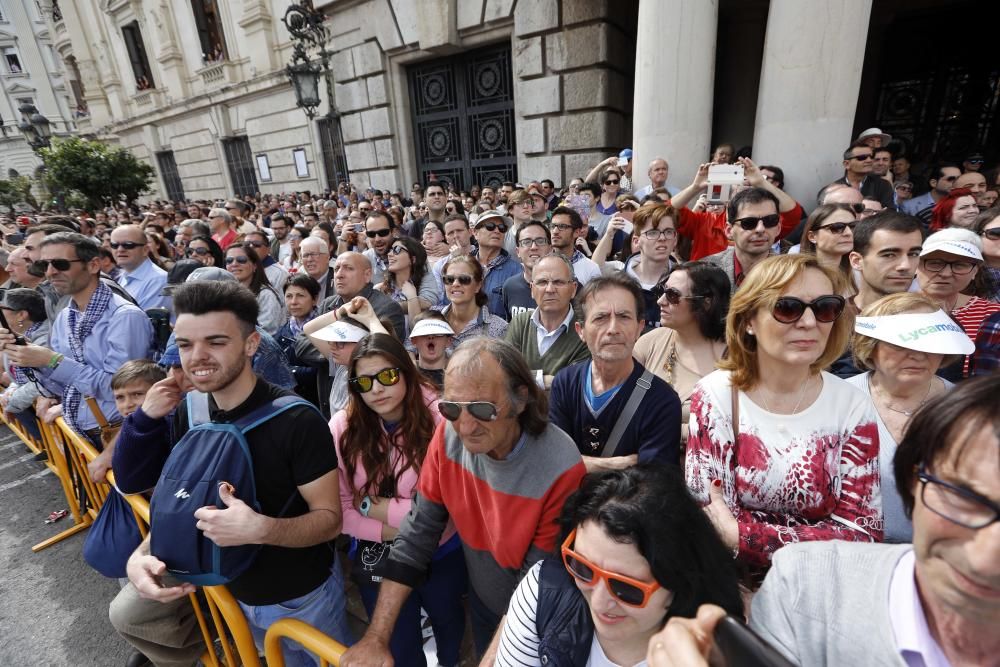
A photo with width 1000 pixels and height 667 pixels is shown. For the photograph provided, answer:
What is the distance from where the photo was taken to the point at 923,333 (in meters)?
1.79

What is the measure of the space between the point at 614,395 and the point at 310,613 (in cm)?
170

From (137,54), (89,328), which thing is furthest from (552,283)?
(137,54)

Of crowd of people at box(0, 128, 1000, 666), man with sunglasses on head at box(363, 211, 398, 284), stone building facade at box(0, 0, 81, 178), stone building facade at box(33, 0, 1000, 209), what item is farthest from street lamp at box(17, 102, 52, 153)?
stone building facade at box(0, 0, 81, 178)

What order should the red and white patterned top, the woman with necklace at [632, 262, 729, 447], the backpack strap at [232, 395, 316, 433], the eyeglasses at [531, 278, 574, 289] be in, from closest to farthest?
the red and white patterned top, the backpack strap at [232, 395, 316, 433], the woman with necklace at [632, 262, 729, 447], the eyeglasses at [531, 278, 574, 289]

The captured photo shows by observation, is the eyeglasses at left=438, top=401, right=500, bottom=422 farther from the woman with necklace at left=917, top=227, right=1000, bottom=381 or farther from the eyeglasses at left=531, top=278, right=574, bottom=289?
the woman with necklace at left=917, top=227, right=1000, bottom=381

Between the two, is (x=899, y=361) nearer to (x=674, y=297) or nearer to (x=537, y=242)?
(x=674, y=297)

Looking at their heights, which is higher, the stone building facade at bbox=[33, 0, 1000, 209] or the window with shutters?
the window with shutters

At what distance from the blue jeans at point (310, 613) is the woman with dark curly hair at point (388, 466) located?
0.17 m

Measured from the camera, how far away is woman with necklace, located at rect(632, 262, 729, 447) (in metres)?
2.39

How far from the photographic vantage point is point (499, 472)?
1681 mm

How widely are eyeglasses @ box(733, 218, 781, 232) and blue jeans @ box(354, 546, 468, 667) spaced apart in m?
2.77

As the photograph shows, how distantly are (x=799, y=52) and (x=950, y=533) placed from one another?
5867mm

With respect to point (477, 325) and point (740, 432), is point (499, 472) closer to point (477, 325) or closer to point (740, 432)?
point (740, 432)

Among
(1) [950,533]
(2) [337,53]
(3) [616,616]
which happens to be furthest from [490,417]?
(2) [337,53]
